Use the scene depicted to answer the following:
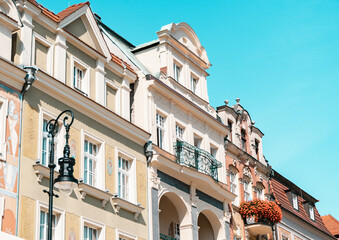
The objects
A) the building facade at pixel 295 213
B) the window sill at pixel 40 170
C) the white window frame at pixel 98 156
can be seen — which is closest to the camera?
the window sill at pixel 40 170

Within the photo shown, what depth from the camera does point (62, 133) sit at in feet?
76.9

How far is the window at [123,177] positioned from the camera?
85.3ft

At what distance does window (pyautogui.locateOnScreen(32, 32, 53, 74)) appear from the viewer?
2350 centimetres

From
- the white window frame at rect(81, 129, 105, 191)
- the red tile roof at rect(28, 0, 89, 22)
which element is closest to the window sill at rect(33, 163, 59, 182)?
the white window frame at rect(81, 129, 105, 191)

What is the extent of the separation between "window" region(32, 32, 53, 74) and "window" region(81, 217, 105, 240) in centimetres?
543

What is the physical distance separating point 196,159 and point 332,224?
28.8 metres

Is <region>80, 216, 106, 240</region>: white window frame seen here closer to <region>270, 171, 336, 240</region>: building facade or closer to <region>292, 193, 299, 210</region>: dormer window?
<region>270, 171, 336, 240</region>: building facade

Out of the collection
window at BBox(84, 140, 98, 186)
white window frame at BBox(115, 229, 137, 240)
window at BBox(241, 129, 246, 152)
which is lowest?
white window frame at BBox(115, 229, 137, 240)

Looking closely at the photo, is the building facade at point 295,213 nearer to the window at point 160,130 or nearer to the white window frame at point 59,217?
the window at point 160,130

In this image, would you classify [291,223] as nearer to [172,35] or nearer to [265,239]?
[265,239]

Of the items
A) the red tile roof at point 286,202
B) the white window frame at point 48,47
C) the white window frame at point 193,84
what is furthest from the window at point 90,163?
the red tile roof at point 286,202

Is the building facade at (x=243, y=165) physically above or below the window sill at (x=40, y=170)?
above

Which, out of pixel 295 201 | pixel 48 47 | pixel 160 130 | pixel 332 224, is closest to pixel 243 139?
pixel 295 201

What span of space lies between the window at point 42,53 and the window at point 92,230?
5434 mm
